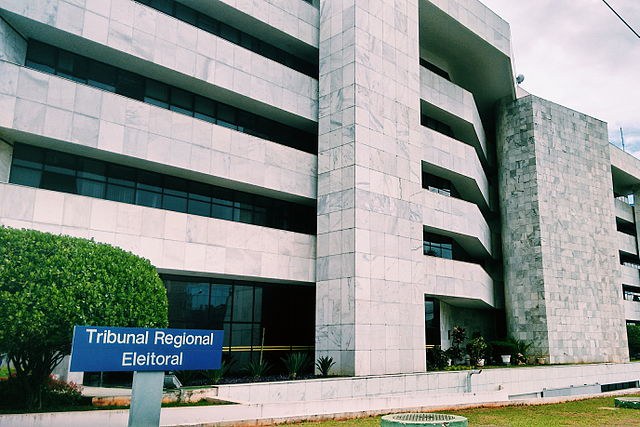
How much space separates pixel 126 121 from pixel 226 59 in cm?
602

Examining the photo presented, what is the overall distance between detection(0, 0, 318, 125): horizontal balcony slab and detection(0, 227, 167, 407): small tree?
32.8 feet

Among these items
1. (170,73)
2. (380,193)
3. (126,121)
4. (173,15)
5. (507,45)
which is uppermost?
(507,45)

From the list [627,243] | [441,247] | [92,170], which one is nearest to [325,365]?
[92,170]

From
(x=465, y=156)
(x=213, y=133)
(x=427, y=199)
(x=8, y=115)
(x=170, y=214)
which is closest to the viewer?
(x=8, y=115)

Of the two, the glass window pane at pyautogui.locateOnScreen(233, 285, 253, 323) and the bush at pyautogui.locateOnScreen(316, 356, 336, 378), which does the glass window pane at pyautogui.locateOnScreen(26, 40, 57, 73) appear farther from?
the bush at pyautogui.locateOnScreen(316, 356, 336, 378)

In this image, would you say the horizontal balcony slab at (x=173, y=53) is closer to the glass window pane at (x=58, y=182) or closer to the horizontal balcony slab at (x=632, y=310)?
the glass window pane at (x=58, y=182)

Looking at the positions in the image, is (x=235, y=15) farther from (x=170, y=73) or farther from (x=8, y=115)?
(x=8, y=115)

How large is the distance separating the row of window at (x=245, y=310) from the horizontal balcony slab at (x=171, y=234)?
1397 millimetres

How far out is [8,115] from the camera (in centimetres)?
1947

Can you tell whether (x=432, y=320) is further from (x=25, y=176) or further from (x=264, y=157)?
(x=25, y=176)

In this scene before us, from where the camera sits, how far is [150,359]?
1060cm

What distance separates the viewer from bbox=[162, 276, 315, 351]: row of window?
24.3 metres

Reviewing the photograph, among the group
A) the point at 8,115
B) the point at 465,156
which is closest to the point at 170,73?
the point at 8,115

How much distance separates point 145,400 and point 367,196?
16.6 meters
